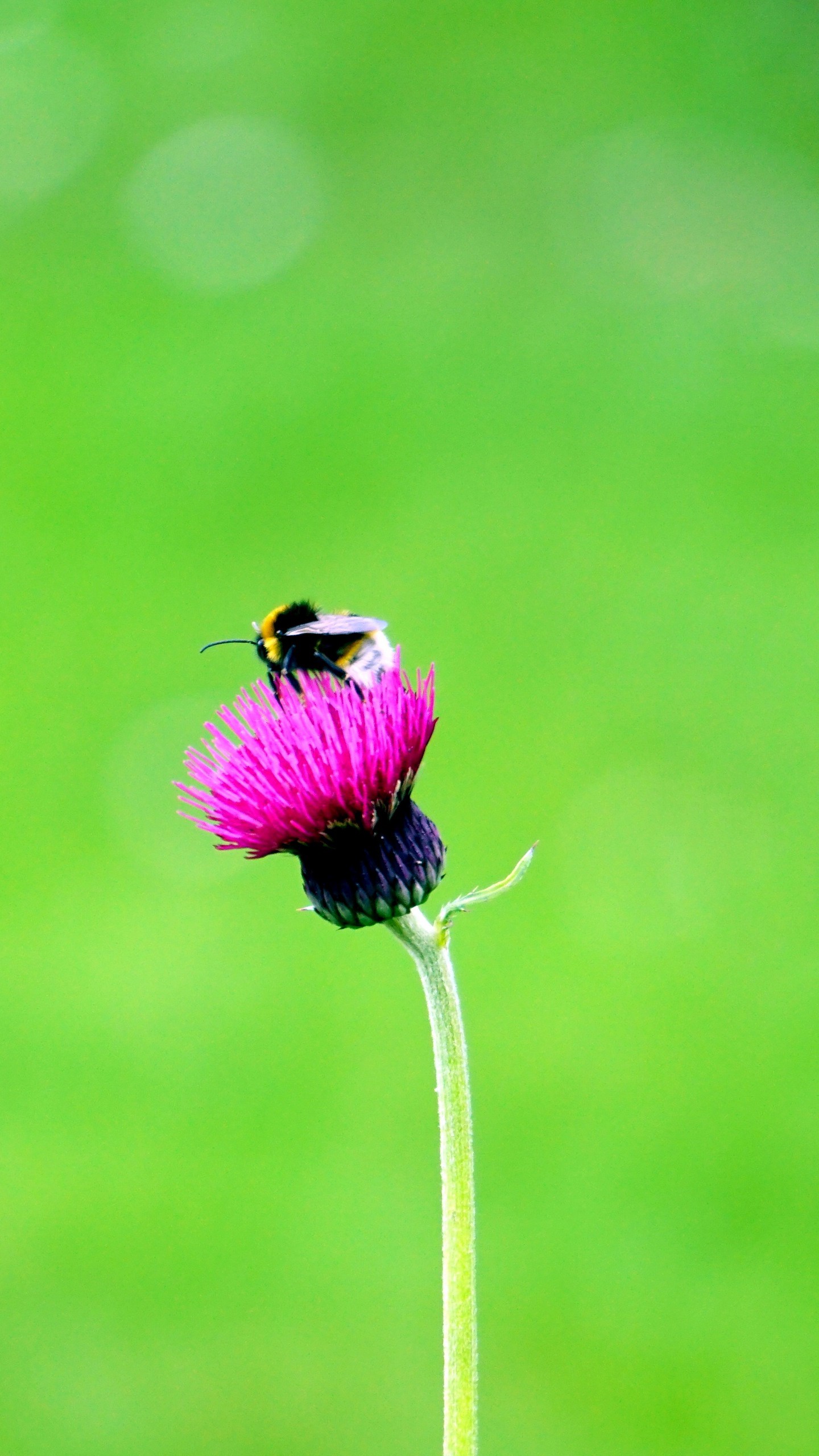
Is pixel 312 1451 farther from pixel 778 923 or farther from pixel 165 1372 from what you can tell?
pixel 778 923

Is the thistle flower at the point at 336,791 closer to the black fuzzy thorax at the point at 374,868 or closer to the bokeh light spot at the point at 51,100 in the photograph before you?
the black fuzzy thorax at the point at 374,868

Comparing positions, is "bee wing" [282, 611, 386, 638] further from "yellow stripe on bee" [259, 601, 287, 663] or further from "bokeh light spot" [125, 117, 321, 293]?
"bokeh light spot" [125, 117, 321, 293]

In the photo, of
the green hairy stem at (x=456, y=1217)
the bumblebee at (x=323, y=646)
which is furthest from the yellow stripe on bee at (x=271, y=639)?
the green hairy stem at (x=456, y=1217)

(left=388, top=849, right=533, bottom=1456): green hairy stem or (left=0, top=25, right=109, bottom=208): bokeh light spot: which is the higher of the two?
(left=0, top=25, right=109, bottom=208): bokeh light spot

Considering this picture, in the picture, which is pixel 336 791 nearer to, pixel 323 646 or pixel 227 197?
pixel 323 646

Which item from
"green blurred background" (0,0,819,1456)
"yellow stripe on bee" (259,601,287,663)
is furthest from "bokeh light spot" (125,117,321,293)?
"yellow stripe on bee" (259,601,287,663)

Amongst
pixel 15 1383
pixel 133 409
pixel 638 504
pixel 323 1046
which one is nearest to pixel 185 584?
pixel 133 409
